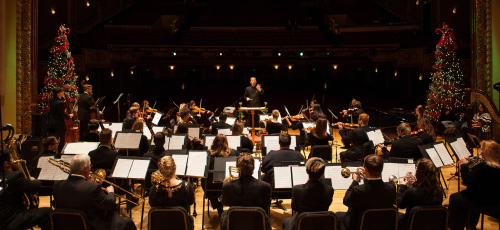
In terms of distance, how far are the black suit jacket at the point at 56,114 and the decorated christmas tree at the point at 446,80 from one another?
10.2 metres

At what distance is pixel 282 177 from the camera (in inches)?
212

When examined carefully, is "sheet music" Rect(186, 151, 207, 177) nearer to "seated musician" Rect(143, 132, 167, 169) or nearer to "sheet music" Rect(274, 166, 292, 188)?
"seated musician" Rect(143, 132, 167, 169)

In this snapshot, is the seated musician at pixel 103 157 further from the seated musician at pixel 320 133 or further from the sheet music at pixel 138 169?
the seated musician at pixel 320 133

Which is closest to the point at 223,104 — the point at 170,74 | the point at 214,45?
the point at 214,45

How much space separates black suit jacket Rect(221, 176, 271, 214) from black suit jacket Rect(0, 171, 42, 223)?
1.97 metres

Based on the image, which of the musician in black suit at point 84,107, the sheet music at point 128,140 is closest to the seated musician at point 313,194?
the sheet music at point 128,140

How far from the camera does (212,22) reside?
2478 cm

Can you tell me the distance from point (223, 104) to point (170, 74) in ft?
20.7

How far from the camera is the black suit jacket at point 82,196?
171 inches

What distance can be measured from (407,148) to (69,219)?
5.02m

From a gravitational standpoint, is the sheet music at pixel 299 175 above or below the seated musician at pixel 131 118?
below

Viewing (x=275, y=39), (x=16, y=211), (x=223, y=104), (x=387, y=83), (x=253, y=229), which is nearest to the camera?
(x=253, y=229)

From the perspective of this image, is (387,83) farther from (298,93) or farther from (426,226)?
(426,226)

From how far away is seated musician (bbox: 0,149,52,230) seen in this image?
4.54 m
